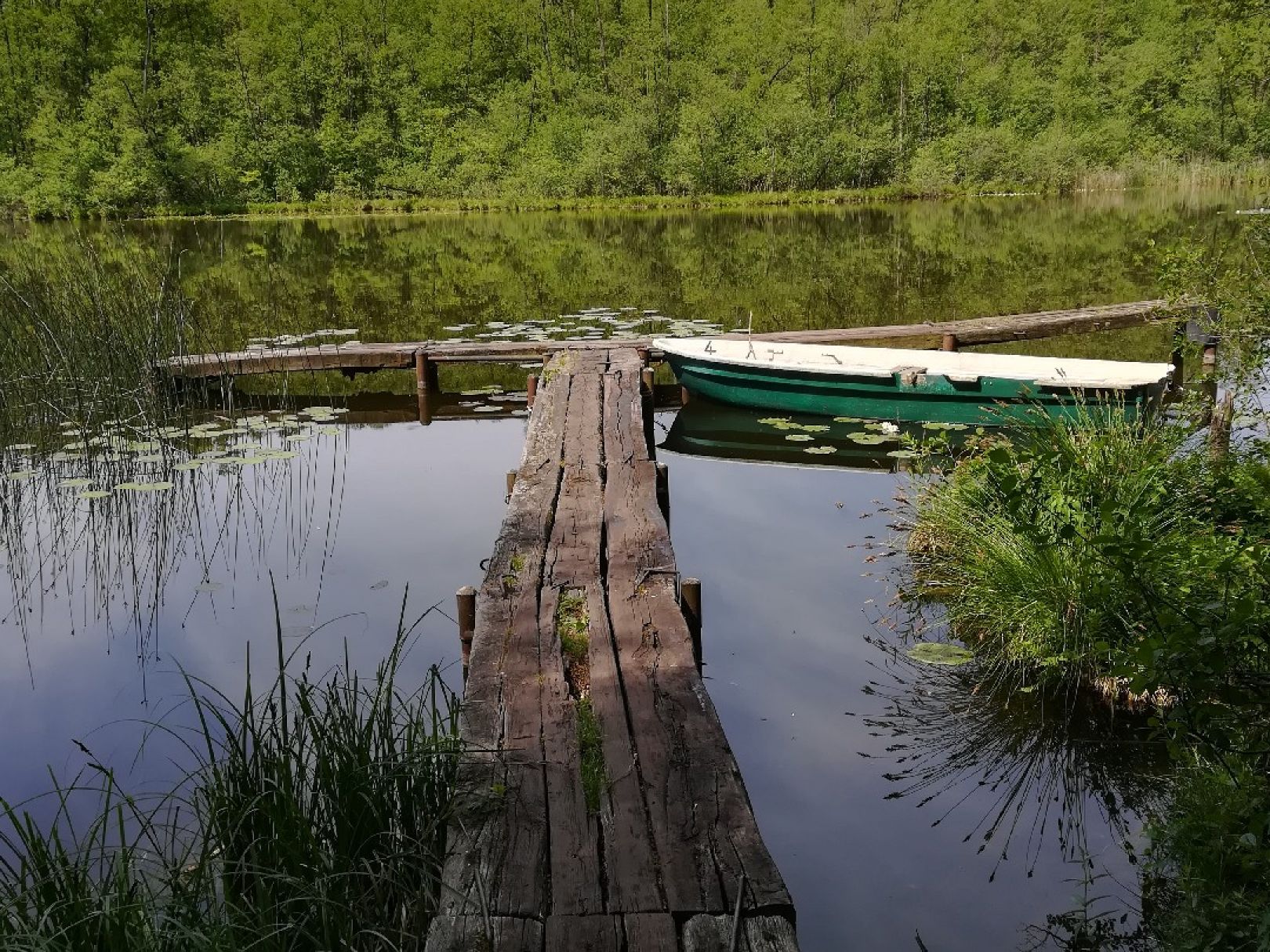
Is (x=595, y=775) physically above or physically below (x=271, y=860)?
above

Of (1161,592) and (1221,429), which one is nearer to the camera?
(1161,592)

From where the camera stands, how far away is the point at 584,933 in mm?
2299

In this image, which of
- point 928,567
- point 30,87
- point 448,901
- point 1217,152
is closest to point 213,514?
point 928,567

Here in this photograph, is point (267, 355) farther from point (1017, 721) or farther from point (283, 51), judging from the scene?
point (283, 51)

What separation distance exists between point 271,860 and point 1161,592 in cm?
330

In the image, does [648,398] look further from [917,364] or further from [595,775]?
[595,775]

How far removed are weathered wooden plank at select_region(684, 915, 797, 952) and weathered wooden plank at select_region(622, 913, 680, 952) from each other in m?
0.04

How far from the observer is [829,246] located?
2383cm

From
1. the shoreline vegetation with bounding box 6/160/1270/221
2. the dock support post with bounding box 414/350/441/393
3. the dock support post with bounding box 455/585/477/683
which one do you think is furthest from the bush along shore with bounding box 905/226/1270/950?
the shoreline vegetation with bounding box 6/160/1270/221

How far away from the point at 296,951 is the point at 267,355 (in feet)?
28.1

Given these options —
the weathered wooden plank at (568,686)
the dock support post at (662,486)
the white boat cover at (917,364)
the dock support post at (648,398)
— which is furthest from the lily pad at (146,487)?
the white boat cover at (917,364)

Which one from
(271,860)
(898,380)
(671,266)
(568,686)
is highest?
(671,266)

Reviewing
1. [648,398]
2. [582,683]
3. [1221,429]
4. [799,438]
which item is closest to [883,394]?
[799,438]

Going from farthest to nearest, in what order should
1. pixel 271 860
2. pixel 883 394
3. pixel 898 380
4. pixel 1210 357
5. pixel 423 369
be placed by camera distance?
pixel 423 369, pixel 1210 357, pixel 883 394, pixel 898 380, pixel 271 860
